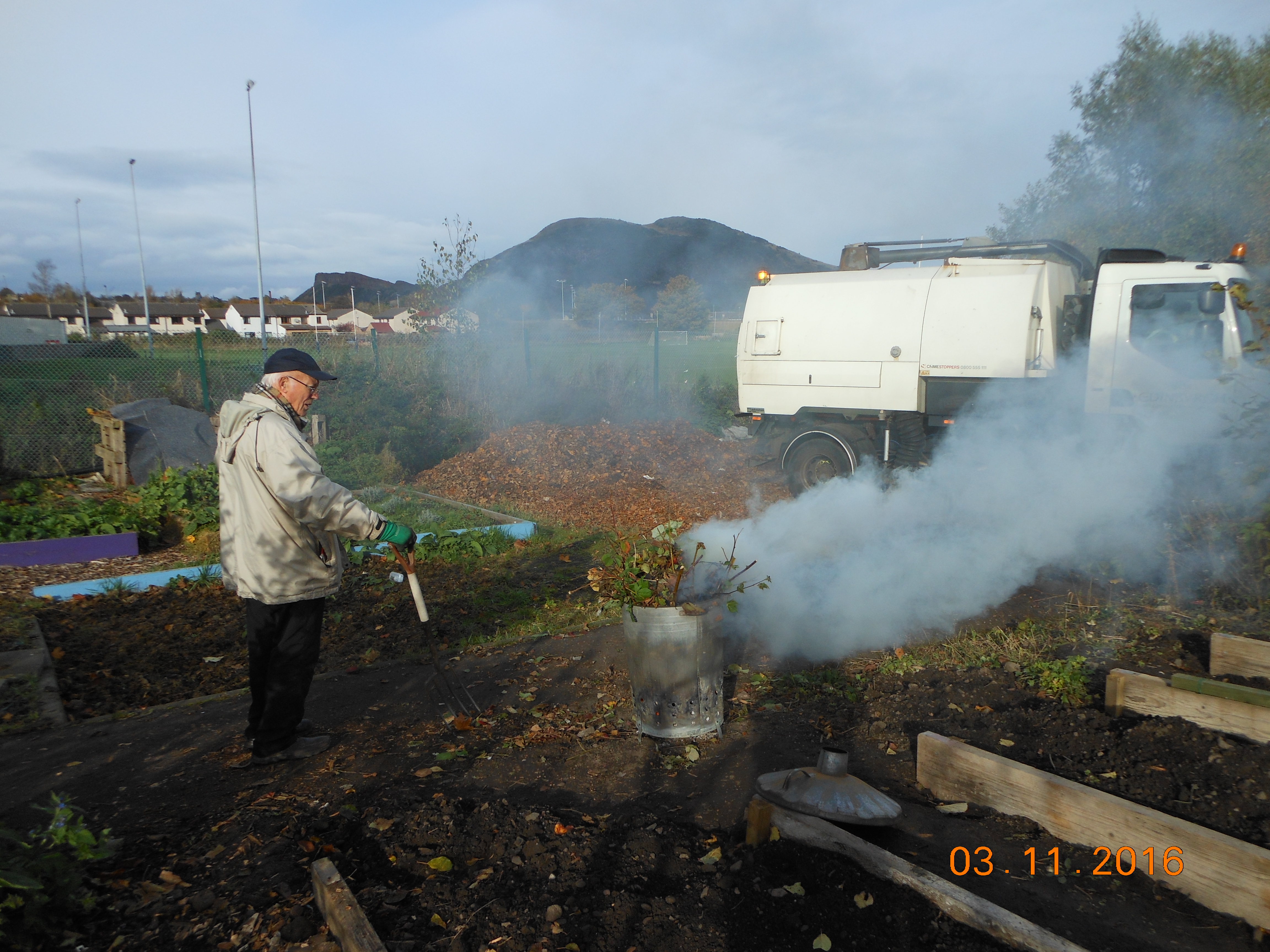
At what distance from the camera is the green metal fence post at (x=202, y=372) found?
12438 millimetres

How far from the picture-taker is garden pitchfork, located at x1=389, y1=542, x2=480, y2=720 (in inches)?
157

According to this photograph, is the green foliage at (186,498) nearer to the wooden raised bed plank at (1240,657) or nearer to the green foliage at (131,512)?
the green foliage at (131,512)

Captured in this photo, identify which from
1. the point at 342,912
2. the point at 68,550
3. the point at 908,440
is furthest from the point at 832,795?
the point at 68,550

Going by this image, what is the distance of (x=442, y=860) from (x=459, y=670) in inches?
91.1

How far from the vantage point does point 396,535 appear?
147 inches

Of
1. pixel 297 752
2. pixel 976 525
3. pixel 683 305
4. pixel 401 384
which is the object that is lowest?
pixel 297 752

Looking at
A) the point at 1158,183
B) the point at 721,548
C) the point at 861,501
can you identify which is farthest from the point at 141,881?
the point at 1158,183

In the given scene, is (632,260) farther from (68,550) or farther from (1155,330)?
(68,550)

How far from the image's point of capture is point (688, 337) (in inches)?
728

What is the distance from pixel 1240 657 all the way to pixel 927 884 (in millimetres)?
2556

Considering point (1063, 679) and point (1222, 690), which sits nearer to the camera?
point (1222, 690)

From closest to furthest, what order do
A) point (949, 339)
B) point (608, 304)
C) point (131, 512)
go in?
point (131, 512) < point (949, 339) < point (608, 304)

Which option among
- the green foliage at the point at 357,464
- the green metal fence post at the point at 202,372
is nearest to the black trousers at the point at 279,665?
the green foliage at the point at 357,464
